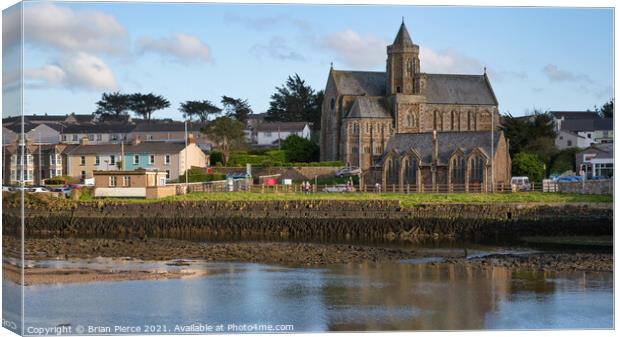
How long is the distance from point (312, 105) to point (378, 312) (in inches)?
3047

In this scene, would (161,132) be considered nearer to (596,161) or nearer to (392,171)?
(392,171)

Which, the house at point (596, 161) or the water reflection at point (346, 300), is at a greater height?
the house at point (596, 161)

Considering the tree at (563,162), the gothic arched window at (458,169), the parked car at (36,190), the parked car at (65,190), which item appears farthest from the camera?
the tree at (563,162)

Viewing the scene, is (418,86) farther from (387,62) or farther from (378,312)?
(378,312)

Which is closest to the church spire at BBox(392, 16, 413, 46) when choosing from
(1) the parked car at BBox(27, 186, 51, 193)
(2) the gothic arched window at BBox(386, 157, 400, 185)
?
(2) the gothic arched window at BBox(386, 157, 400, 185)

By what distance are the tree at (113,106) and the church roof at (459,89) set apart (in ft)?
135

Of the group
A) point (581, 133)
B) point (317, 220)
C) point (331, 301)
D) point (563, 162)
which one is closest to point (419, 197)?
point (317, 220)

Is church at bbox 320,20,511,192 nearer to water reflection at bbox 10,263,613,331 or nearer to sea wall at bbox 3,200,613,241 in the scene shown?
sea wall at bbox 3,200,613,241

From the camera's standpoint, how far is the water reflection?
20.3 metres

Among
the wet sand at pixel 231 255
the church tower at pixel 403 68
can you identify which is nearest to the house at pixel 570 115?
the church tower at pixel 403 68

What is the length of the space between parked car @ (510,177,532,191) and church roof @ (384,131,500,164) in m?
2.01

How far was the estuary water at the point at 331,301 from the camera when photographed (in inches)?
785

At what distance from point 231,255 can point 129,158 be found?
30.7 m

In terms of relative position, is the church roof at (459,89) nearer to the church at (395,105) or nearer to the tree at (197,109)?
the church at (395,105)
